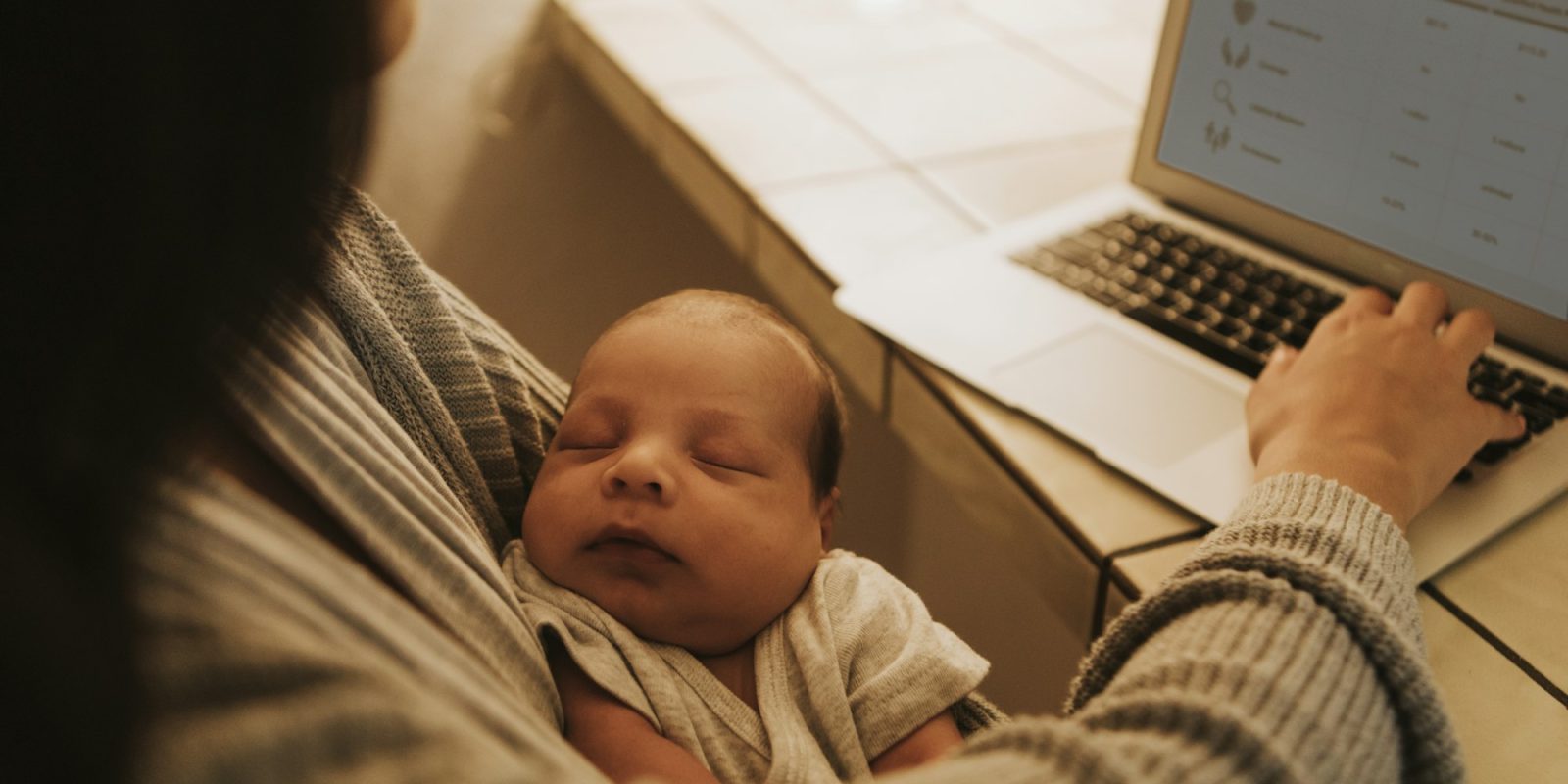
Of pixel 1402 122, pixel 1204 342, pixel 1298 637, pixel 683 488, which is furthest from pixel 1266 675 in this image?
pixel 1402 122

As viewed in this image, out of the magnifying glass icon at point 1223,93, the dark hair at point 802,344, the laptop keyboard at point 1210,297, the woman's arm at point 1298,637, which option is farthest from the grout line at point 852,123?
the woman's arm at point 1298,637

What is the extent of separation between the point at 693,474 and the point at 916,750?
0.20 meters

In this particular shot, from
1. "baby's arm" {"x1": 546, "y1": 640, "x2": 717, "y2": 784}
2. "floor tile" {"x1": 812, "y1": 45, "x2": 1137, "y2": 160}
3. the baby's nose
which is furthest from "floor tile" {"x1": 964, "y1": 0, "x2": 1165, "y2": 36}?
"baby's arm" {"x1": 546, "y1": 640, "x2": 717, "y2": 784}

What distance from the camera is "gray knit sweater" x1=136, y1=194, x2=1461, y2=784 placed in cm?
29

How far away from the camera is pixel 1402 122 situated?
3.01ft

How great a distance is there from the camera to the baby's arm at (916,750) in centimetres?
64

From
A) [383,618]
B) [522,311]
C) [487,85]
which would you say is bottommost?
[522,311]

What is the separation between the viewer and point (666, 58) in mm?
1528

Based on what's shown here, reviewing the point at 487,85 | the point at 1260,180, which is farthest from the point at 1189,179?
the point at 487,85

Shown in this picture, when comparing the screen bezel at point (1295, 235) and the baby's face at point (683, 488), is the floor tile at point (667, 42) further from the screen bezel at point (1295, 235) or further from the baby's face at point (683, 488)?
the baby's face at point (683, 488)

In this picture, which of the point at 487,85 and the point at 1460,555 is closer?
the point at 1460,555

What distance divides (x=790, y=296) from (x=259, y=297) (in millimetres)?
796

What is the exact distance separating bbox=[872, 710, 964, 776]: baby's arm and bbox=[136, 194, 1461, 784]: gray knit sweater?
0.10 metres

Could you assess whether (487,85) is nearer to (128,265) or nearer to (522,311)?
(522,311)
